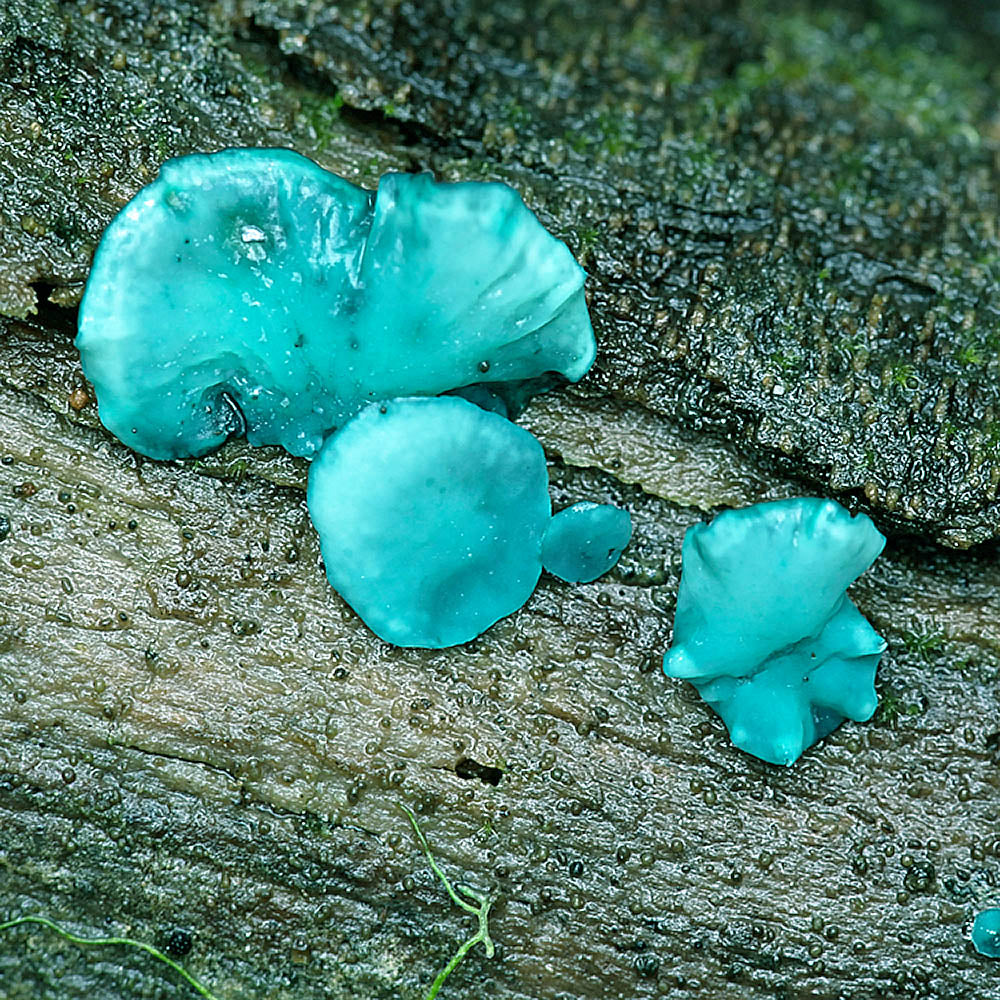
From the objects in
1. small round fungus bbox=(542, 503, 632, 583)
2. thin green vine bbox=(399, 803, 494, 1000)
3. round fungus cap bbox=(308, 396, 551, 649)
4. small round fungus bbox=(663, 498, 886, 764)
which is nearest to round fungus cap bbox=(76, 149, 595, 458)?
round fungus cap bbox=(308, 396, 551, 649)

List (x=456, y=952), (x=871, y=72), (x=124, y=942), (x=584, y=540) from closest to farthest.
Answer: (x=124, y=942) < (x=456, y=952) < (x=584, y=540) < (x=871, y=72)

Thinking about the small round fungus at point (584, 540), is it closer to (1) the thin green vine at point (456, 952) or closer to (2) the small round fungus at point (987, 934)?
(1) the thin green vine at point (456, 952)

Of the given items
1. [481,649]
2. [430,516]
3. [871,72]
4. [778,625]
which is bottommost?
[481,649]

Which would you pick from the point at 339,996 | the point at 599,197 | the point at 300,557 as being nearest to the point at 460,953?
the point at 339,996

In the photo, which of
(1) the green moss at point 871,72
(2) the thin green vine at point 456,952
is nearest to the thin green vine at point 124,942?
(2) the thin green vine at point 456,952

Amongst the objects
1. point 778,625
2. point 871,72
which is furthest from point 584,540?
point 871,72

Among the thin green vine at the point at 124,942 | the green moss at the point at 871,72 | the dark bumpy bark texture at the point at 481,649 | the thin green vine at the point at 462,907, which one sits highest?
the green moss at the point at 871,72

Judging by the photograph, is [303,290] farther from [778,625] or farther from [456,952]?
[456,952]

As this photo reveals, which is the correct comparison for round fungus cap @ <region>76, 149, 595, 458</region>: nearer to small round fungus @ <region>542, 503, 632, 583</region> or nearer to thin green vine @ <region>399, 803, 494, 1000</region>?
small round fungus @ <region>542, 503, 632, 583</region>
